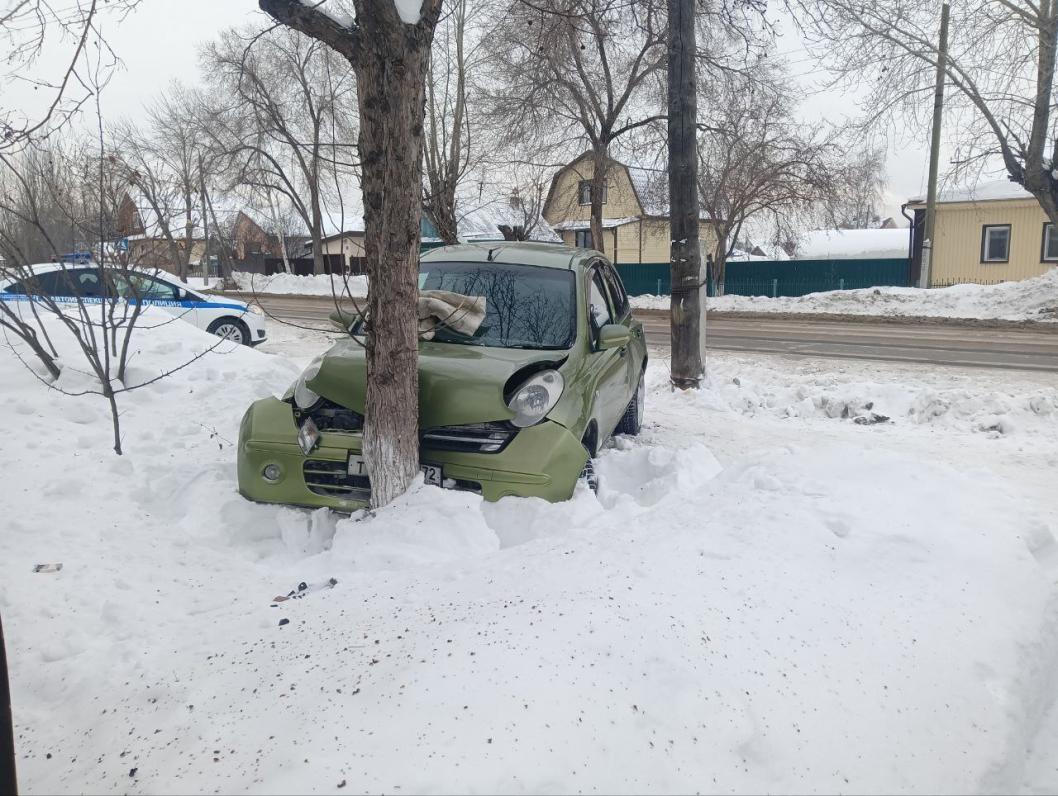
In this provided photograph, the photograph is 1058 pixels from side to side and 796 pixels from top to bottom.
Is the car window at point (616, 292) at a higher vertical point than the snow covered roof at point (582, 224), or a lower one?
lower

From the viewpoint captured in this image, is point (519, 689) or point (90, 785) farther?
point (519, 689)

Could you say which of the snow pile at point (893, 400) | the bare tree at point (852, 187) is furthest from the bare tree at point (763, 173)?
the snow pile at point (893, 400)

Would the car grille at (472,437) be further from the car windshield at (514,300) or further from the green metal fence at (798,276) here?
the green metal fence at (798,276)

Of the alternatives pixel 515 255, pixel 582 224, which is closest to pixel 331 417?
pixel 515 255

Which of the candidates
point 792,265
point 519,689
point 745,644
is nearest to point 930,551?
point 745,644

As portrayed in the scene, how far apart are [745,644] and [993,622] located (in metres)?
1.21

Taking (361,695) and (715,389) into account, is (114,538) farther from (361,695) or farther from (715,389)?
(715,389)

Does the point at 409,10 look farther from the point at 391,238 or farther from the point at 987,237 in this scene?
the point at 987,237

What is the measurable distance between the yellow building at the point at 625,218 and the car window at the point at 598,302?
21876 millimetres

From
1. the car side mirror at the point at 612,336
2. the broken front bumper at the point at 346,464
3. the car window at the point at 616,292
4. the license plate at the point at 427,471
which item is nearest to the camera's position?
the broken front bumper at the point at 346,464

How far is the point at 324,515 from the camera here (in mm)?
4488

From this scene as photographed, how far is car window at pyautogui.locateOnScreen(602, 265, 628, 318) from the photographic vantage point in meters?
6.79

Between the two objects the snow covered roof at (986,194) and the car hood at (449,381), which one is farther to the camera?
the snow covered roof at (986,194)

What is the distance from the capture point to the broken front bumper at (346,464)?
429 centimetres
